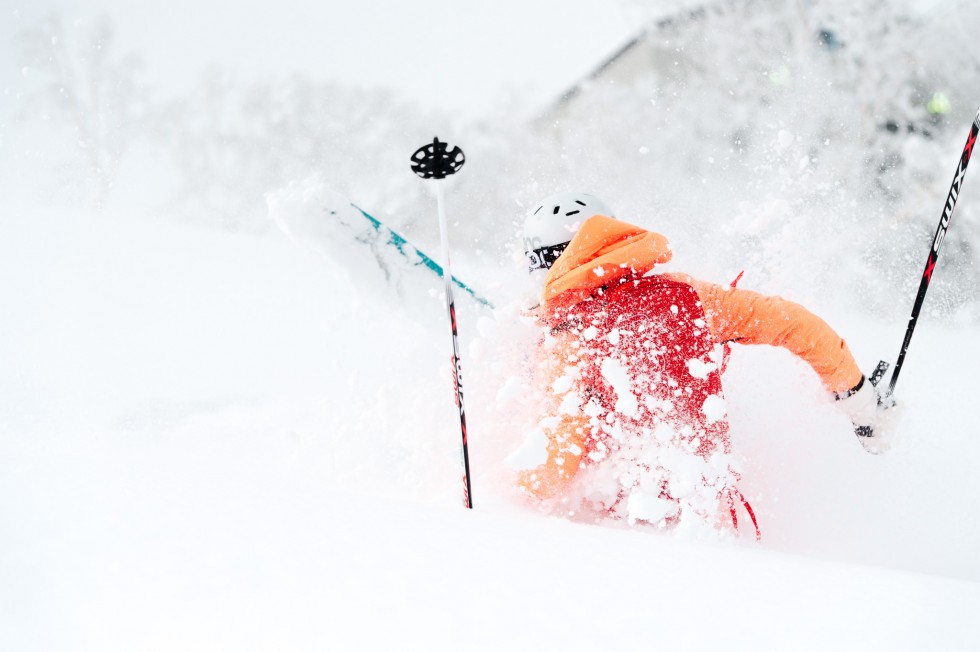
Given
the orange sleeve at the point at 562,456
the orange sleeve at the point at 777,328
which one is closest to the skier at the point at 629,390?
the orange sleeve at the point at 562,456

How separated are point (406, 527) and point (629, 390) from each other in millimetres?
875

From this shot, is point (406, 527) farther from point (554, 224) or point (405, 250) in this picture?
point (405, 250)

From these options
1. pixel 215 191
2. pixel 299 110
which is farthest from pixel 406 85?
pixel 215 191

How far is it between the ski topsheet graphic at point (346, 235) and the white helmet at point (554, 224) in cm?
69

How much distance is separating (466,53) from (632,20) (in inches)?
572

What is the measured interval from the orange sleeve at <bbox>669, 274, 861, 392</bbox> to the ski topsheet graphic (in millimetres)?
1142

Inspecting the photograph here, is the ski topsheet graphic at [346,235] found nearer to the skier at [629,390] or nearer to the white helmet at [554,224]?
the white helmet at [554,224]

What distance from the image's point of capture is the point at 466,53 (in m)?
27.3

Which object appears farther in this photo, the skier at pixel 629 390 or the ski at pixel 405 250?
the ski at pixel 405 250

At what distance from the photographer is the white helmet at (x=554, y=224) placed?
8.07ft

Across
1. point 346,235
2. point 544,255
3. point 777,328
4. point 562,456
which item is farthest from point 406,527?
point 346,235

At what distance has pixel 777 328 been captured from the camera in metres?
2.48

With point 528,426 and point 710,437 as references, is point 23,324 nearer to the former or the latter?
point 528,426

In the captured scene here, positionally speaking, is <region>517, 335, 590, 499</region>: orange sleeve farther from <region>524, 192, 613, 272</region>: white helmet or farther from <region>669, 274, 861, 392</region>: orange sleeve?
<region>669, 274, 861, 392</region>: orange sleeve
